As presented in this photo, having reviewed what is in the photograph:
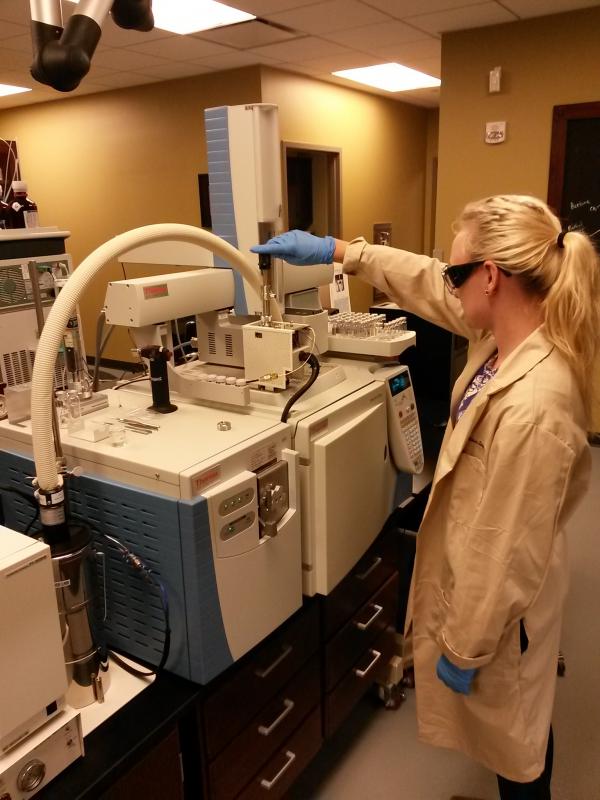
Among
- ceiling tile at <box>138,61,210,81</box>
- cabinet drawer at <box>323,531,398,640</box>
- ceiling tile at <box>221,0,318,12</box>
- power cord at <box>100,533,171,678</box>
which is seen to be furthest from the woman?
ceiling tile at <box>138,61,210,81</box>

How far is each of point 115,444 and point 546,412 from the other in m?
0.83

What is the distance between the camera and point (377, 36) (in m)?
4.07

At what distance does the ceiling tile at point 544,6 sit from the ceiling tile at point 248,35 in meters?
1.31

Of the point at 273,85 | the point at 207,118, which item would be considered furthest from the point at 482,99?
the point at 207,118

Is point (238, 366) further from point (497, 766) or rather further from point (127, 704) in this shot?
point (497, 766)

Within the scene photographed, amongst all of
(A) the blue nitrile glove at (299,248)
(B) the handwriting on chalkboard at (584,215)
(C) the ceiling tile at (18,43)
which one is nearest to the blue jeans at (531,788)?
(A) the blue nitrile glove at (299,248)

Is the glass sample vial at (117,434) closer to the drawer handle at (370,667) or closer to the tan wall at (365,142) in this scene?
the drawer handle at (370,667)

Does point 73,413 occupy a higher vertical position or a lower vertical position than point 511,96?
lower

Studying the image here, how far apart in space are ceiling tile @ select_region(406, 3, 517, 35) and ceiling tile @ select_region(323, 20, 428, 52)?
0.10 metres

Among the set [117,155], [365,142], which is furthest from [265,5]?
[365,142]

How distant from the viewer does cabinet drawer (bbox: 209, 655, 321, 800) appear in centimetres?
135

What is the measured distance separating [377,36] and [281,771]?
13.6ft

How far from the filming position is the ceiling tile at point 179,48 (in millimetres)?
3990

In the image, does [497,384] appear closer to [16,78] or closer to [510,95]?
[510,95]
